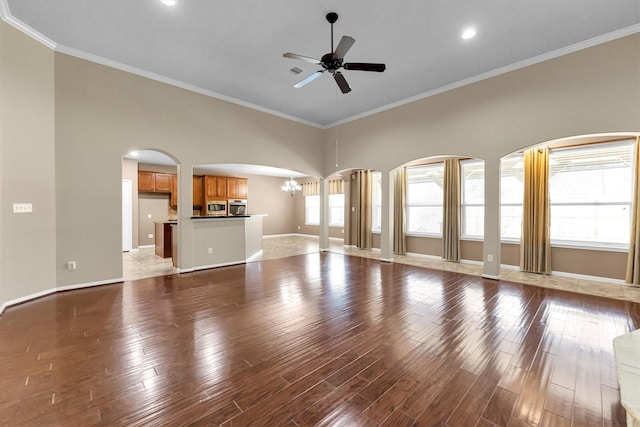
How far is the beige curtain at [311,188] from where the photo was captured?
11.3 m

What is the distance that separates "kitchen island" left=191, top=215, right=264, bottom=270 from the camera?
5.44m

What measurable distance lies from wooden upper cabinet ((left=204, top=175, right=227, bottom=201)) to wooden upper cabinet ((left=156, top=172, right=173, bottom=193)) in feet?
3.85

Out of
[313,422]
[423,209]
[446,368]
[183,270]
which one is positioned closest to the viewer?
[313,422]

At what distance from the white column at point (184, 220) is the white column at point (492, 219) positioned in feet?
18.9

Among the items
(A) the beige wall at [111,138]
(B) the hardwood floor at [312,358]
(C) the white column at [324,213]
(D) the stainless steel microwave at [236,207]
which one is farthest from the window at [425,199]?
(D) the stainless steel microwave at [236,207]

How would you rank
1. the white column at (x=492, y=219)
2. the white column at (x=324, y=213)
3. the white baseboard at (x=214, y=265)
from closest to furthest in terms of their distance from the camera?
1. the white column at (x=492, y=219)
2. the white baseboard at (x=214, y=265)
3. the white column at (x=324, y=213)

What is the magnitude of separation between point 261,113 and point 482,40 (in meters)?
4.56

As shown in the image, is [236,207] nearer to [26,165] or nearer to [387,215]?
[387,215]

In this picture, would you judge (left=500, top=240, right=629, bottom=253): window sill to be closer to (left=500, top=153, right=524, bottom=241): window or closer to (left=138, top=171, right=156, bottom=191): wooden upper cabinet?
(left=500, top=153, right=524, bottom=241): window

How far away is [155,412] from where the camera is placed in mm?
A: 1651

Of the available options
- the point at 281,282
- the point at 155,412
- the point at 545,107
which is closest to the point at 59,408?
the point at 155,412

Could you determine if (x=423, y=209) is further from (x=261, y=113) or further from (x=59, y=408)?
(x=59, y=408)

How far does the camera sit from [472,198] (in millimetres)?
6238

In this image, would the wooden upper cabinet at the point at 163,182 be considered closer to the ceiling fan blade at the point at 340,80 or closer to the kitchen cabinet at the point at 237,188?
the kitchen cabinet at the point at 237,188
